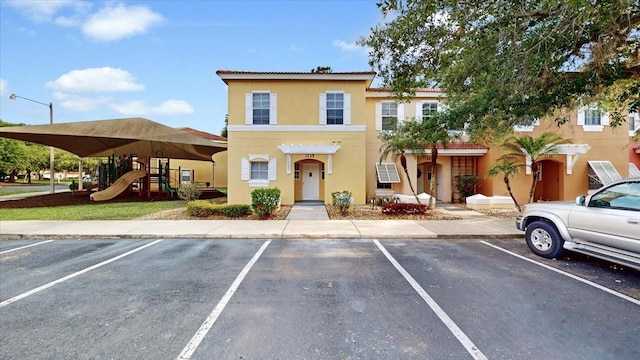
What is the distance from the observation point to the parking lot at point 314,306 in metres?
2.99

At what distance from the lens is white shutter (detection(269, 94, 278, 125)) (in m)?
14.4

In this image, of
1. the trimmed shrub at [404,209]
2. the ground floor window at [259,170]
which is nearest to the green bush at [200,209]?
the ground floor window at [259,170]

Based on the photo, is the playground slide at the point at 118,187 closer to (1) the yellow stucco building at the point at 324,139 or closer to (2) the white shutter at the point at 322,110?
(1) the yellow stucco building at the point at 324,139

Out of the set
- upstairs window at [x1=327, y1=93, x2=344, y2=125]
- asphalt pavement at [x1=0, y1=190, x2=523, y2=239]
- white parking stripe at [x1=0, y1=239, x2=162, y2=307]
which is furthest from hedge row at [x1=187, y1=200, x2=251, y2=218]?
upstairs window at [x1=327, y1=93, x2=344, y2=125]

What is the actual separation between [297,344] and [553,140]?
13272mm

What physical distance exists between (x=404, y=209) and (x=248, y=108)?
28.9 ft

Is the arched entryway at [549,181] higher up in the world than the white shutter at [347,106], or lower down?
lower down

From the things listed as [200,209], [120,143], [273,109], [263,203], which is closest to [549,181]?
[273,109]

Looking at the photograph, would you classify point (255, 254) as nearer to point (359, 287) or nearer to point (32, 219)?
point (359, 287)

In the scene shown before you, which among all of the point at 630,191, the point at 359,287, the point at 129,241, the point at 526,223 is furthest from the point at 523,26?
the point at 129,241

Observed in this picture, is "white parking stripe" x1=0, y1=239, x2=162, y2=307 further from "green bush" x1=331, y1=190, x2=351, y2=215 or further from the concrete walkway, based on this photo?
"green bush" x1=331, y1=190, x2=351, y2=215

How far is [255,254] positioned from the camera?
6539mm

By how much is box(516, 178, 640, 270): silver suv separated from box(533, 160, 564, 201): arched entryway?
436 inches

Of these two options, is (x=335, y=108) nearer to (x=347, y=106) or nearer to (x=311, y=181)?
(x=347, y=106)
